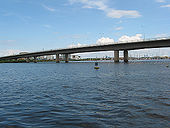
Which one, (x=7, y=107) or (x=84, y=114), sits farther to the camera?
(x=7, y=107)

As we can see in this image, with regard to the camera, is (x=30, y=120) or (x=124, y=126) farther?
(x=30, y=120)

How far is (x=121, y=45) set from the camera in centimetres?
11231

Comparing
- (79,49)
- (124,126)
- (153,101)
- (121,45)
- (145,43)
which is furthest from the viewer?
(79,49)

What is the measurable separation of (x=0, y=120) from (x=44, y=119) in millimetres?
2834

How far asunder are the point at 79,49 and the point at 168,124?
12667 cm

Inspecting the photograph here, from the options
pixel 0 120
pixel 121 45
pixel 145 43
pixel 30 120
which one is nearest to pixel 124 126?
pixel 30 120

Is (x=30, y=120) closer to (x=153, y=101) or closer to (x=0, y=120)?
(x=0, y=120)

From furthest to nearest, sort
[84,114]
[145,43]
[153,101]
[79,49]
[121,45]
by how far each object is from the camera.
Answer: [79,49], [121,45], [145,43], [153,101], [84,114]

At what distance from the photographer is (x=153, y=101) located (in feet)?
48.4

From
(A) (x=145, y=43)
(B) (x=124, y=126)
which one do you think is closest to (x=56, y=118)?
(B) (x=124, y=126)

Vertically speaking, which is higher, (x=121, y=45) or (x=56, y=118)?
(x=121, y=45)

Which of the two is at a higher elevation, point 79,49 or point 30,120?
point 79,49

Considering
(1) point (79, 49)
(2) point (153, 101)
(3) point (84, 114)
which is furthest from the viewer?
(1) point (79, 49)

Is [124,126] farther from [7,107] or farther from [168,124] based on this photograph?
[7,107]
